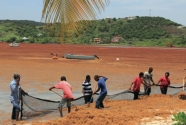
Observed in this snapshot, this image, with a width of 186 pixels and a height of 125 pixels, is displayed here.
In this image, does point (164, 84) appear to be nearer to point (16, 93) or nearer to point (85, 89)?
point (85, 89)

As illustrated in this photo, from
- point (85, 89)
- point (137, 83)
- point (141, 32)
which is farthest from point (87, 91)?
point (141, 32)

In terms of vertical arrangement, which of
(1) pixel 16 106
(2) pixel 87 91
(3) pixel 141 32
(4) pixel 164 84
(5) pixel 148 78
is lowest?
(1) pixel 16 106

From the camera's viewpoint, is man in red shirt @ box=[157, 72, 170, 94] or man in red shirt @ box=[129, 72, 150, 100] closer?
man in red shirt @ box=[129, 72, 150, 100]

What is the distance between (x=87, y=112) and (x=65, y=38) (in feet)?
16.0

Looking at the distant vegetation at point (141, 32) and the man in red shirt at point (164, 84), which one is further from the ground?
the distant vegetation at point (141, 32)

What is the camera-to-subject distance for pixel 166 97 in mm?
12414

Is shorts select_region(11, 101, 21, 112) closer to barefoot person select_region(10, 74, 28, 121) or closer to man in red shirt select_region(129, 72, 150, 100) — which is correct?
barefoot person select_region(10, 74, 28, 121)

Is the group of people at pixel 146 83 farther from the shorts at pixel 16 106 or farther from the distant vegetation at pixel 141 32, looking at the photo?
the distant vegetation at pixel 141 32

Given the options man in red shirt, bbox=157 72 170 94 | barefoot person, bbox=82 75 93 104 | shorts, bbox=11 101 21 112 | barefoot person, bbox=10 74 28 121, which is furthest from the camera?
man in red shirt, bbox=157 72 170 94

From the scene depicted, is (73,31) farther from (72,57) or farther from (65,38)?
(72,57)

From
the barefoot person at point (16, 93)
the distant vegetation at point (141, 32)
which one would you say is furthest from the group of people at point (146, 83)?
the distant vegetation at point (141, 32)

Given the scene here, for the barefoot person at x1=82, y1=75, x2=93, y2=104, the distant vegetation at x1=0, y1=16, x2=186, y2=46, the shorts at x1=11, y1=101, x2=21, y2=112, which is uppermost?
the distant vegetation at x1=0, y1=16, x2=186, y2=46

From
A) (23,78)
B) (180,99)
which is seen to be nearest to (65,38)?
(180,99)

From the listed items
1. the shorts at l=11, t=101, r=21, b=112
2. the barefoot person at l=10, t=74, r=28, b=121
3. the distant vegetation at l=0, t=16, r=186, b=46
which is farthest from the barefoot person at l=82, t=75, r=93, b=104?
the distant vegetation at l=0, t=16, r=186, b=46
